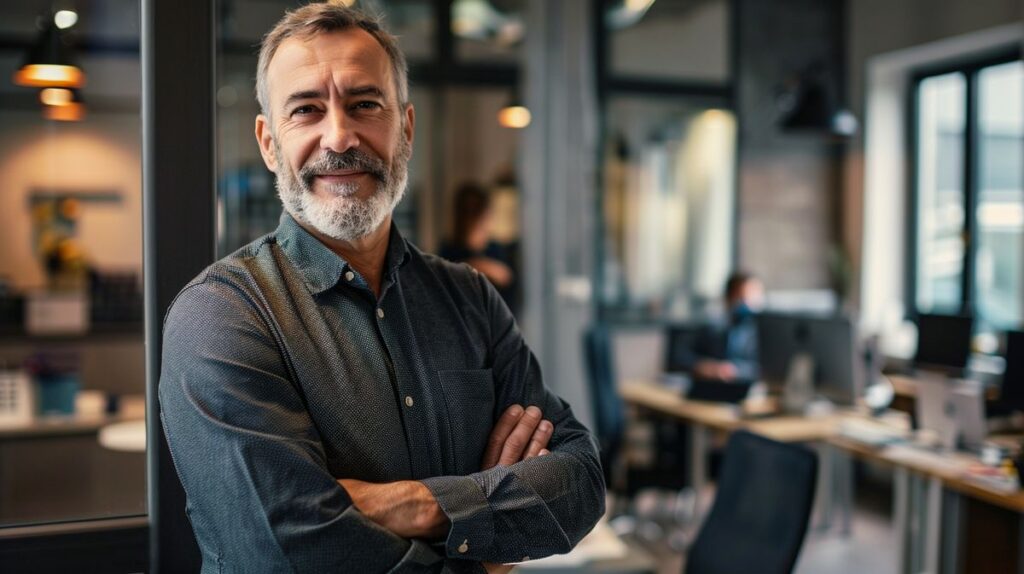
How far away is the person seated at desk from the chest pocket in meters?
4.40

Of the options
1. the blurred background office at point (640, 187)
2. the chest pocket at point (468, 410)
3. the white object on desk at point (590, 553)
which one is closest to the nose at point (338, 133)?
the chest pocket at point (468, 410)

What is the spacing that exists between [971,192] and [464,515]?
6119mm

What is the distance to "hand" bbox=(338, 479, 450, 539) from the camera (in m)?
1.37

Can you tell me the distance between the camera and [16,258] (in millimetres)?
5617

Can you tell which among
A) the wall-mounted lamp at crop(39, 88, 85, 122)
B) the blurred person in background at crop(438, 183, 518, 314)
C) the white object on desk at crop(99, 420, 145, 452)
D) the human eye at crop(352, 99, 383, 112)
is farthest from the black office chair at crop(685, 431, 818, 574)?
the wall-mounted lamp at crop(39, 88, 85, 122)

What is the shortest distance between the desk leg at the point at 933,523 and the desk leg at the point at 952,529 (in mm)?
23

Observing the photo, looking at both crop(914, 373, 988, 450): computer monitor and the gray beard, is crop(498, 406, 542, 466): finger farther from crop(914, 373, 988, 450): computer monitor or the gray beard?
crop(914, 373, 988, 450): computer monitor

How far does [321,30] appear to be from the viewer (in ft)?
5.03

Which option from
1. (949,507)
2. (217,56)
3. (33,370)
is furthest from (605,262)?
(217,56)

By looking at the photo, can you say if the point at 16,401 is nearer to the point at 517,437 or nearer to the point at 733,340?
the point at 517,437

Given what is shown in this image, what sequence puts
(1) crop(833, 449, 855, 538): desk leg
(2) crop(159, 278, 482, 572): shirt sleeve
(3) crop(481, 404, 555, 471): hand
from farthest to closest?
1. (1) crop(833, 449, 855, 538): desk leg
2. (3) crop(481, 404, 555, 471): hand
3. (2) crop(159, 278, 482, 572): shirt sleeve

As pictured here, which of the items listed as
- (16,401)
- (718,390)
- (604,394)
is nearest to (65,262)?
(16,401)

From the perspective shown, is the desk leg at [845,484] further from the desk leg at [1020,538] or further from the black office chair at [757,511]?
the black office chair at [757,511]

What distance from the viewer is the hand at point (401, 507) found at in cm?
137
